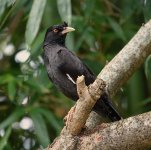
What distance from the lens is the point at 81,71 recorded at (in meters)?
3.91

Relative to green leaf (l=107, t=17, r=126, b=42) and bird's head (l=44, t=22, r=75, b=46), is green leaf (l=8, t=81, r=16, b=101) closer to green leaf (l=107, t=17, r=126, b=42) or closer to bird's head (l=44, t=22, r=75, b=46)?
bird's head (l=44, t=22, r=75, b=46)

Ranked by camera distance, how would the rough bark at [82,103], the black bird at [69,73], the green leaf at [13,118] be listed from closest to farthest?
the rough bark at [82,103], the black bird at [69,73], the green leaf at [13,118]

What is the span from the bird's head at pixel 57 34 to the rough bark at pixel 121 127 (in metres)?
0.85

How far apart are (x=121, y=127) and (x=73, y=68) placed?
850 millimetres

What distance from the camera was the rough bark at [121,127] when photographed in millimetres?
3107

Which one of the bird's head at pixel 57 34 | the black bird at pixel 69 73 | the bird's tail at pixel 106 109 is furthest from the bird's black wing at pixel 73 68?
the bird's head at pixel 57 34

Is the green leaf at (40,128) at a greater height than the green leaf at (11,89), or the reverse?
the green leaf at (11,89)

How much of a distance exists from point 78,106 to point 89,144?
0.25 meters

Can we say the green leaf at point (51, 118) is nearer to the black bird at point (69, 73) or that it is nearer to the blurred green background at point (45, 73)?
the blurred green background at point (45, 73)

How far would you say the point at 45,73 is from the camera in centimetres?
509

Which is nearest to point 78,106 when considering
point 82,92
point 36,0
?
point 82,92

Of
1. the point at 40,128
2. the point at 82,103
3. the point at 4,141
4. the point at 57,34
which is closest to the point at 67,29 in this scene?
the point at 57,34

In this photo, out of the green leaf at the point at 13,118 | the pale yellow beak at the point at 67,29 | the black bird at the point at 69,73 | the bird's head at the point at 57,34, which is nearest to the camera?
the black bird at the point at 69,73

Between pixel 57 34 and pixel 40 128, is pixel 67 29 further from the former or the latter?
pixel 40 128
